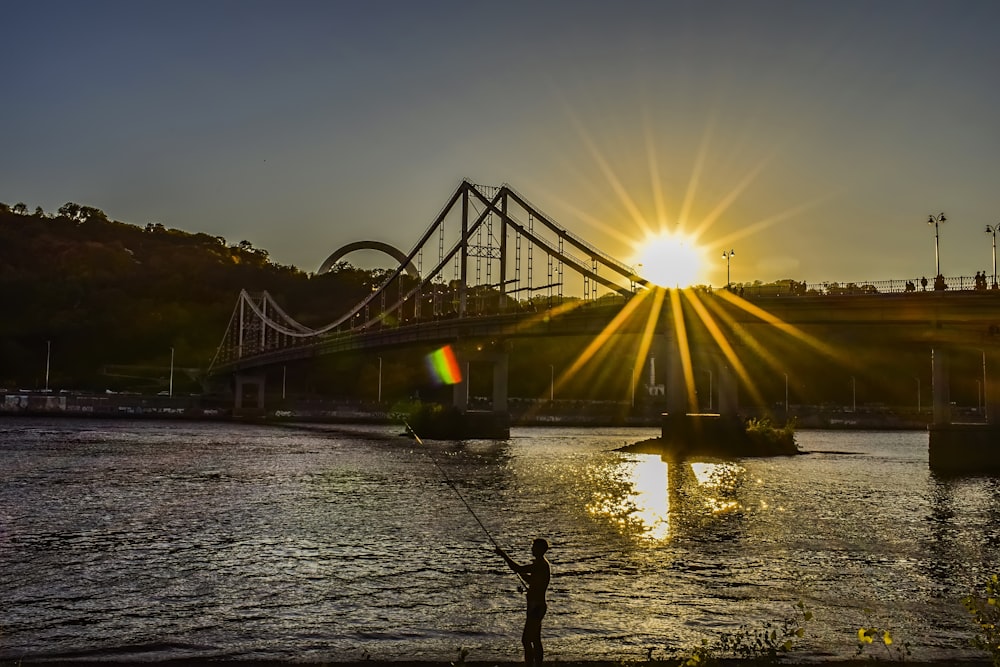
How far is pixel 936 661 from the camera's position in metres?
14.0

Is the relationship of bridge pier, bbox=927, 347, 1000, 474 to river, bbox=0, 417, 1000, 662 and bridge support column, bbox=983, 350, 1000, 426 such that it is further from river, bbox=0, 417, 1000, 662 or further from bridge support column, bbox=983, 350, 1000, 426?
river, bbox=0, 417, 1000, 662

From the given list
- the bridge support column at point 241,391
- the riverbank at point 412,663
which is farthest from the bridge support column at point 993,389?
the bridge support column at point 241,391

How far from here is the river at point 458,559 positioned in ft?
56.0

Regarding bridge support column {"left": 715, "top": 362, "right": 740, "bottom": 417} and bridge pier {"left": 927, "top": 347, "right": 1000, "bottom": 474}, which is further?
bridge support column {"left": 715, "top": 362, "right": 740, "bottom": 417}

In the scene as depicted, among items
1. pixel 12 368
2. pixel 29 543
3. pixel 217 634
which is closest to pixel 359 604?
pixel 217 634

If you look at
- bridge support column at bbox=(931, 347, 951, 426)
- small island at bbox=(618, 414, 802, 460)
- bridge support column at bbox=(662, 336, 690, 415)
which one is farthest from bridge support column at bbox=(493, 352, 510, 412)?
bridge support column at bbox=(931, 347, 951, 426)

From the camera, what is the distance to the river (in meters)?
17.1

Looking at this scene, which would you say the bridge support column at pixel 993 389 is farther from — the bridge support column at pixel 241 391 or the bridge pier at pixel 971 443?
the bridge support column at pixel 241 391

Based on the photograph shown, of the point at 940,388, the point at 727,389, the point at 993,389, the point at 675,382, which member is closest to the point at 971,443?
the point at 993,389

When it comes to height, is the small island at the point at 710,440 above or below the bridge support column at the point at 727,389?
below

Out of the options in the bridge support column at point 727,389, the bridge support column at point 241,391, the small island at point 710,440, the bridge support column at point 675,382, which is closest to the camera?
the small island at point 710,440

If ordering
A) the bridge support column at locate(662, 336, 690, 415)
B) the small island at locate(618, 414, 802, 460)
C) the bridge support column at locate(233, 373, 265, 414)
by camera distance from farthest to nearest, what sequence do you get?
1. the bridge support column at locate(233, 373, 265, 414)
2. the bridge support column at locate(662, 336, 690, 415)
3. the small island at locate(618, 414, 802, 460)

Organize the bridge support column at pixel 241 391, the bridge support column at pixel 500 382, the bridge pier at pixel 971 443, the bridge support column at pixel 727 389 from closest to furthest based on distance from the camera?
the bridge pier at pixel 971 443, the bridge support column at pixel 727 389, the bridge support column at pixel 500 382, the bridge support column at pixel 241 391

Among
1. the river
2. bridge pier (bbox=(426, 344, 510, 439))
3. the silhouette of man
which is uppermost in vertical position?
bridge pier (bbox=(426, 344, 510, 439))
